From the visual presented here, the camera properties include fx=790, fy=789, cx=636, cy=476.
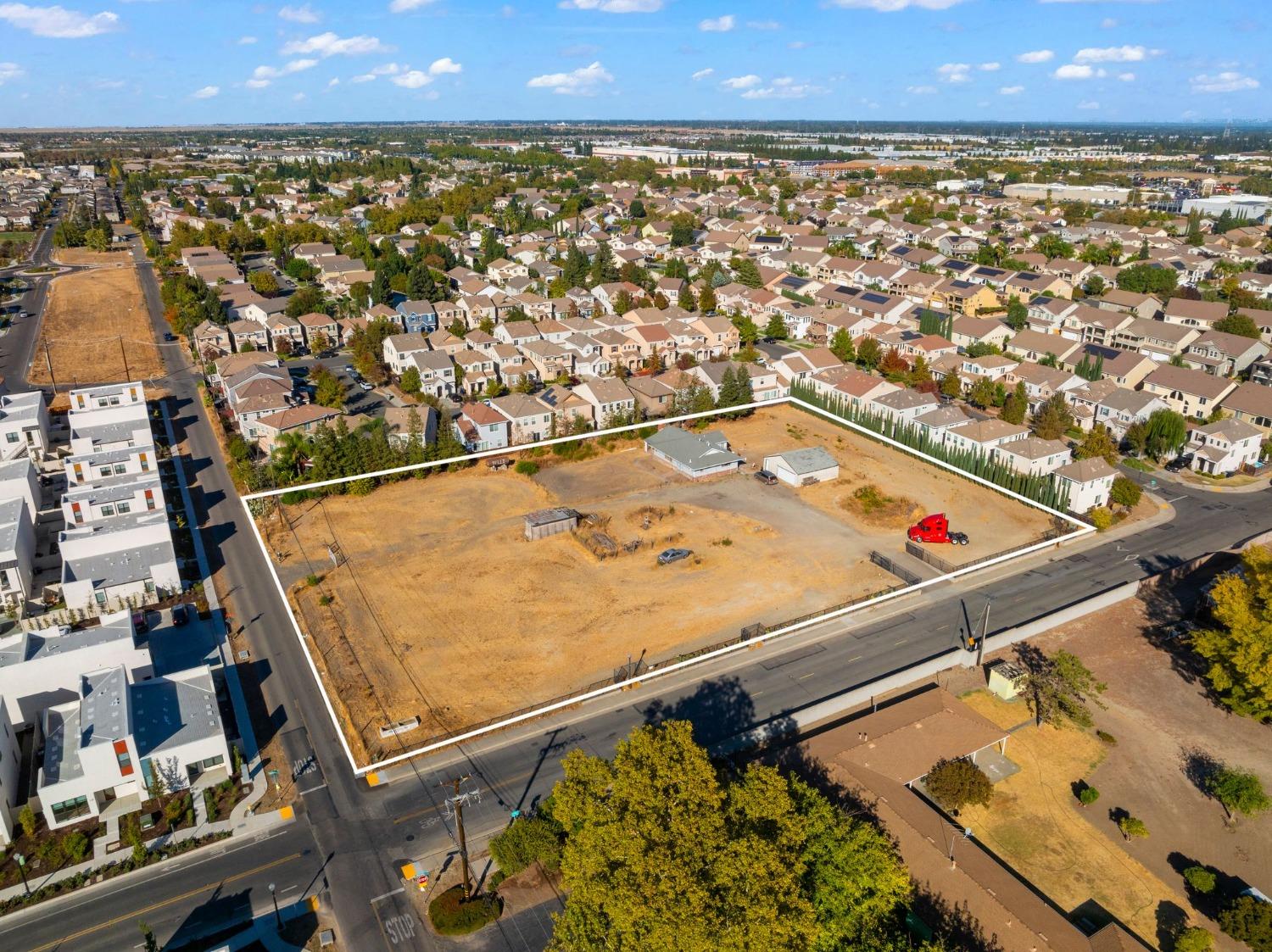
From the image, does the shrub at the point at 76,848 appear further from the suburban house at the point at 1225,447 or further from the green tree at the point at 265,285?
the green tree at the point at 265,285

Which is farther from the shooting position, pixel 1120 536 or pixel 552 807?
pixel 1120 536

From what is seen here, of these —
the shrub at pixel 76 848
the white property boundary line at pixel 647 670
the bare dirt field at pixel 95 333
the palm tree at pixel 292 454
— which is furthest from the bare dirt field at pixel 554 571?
the bare dirt field at pixel 95 333

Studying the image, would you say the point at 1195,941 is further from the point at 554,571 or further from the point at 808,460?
the point at 808,460

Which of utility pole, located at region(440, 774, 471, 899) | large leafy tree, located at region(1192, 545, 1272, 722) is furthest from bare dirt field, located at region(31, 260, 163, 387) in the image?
large leafy tree, located at region(1192, 545, 1272, 722)

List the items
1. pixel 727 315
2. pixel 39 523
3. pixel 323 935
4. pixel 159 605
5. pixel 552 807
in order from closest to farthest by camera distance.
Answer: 1. pixel 323 935
2. pixel 552 807
3. pixel 159 605
4. pixel 39 523
5. pixel 727 315

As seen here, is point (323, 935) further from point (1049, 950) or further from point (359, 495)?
point (359, 495)

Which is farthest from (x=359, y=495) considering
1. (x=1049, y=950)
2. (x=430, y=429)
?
(x=1049, y=950)
